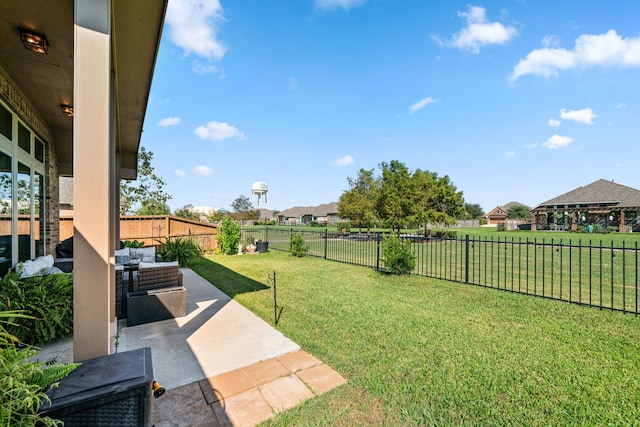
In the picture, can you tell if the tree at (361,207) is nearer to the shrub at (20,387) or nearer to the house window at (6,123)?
the house window at (6,123)

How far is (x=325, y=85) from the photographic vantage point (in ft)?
44.7

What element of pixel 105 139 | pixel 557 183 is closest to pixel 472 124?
pixel 105 139

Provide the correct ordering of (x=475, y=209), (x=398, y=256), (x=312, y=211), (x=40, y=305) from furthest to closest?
(x=475, y=209), (x=312, y=211), (x=398, y=256), (x=40, y=305)

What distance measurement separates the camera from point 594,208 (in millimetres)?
29234

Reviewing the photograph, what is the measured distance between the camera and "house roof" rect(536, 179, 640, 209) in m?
28.3

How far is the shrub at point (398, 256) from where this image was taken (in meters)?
7.05

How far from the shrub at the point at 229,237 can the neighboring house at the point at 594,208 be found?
34.7 meters

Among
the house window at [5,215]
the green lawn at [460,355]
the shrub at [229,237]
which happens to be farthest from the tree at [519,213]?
the house window at [5,215]

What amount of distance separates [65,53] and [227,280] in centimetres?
518

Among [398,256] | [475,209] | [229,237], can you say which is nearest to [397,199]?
[229,237]

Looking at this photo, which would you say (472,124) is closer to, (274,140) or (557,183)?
(274,140)

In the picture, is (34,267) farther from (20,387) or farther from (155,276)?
(20,387)

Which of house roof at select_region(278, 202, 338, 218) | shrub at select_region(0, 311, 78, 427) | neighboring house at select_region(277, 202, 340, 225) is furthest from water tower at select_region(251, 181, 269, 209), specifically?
shrub at select_region(0, 311, 78, 427)

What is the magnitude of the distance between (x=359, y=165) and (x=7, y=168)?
1276 inches
